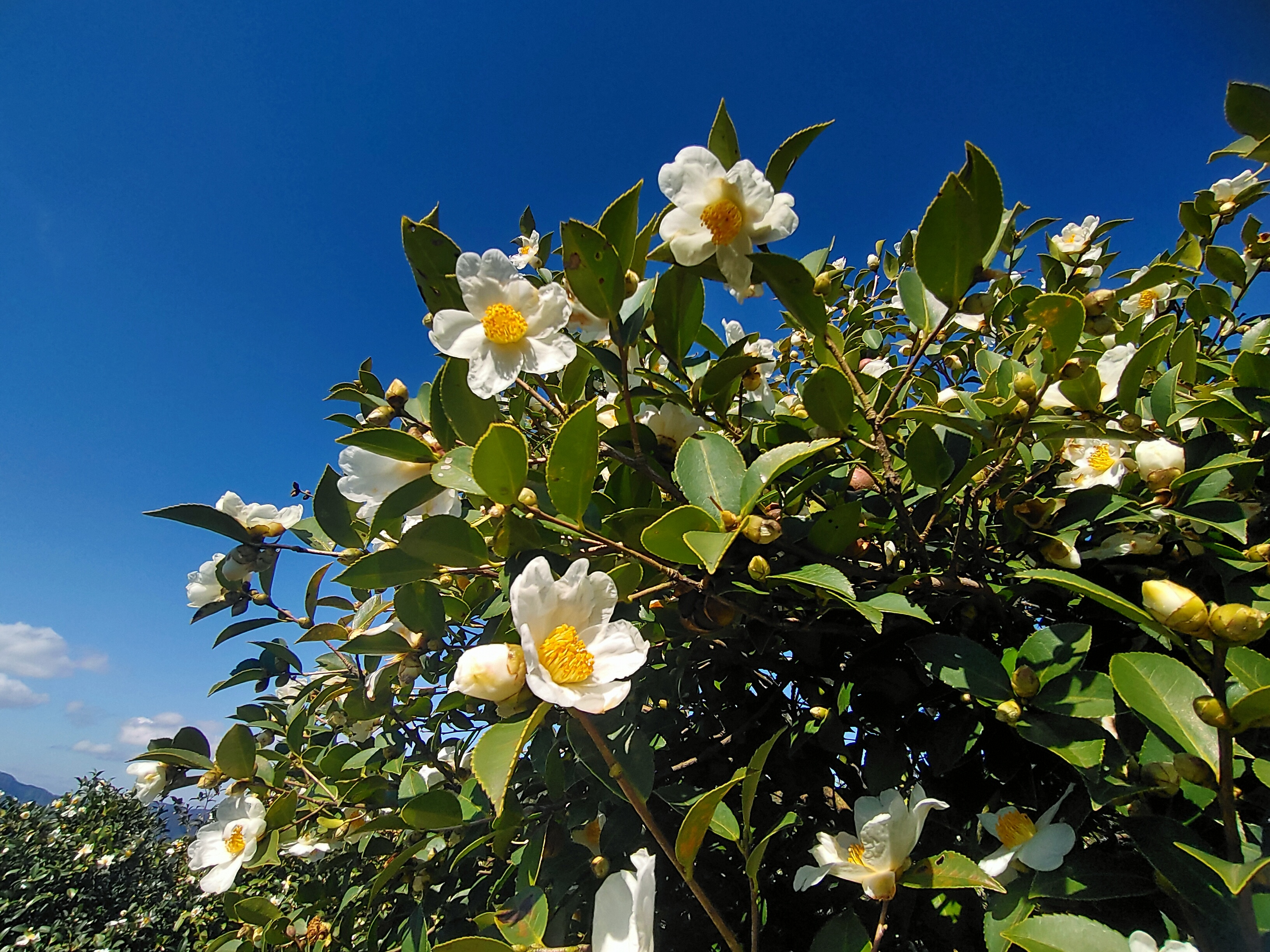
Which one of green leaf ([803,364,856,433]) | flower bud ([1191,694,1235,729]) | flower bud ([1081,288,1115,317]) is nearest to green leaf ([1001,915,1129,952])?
flower bud ([1191,694,1235,729])

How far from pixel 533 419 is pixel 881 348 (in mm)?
935

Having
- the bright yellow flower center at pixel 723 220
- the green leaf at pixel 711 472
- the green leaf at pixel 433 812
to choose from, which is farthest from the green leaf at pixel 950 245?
the green leaf at pixel 433 812

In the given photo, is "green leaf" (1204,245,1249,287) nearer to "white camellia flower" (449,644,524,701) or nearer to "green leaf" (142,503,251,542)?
"white camellia flower" (449,644,524,701)

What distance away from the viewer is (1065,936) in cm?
61

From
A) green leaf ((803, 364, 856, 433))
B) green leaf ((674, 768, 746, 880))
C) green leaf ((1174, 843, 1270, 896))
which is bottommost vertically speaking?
green leaf ((1174, 843, 1270, 896))

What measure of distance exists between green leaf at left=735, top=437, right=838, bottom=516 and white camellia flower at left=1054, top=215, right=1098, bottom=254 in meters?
1.40

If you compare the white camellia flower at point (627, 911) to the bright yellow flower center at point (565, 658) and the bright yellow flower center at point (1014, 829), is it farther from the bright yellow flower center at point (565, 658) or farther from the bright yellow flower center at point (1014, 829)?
the bright yellow flower center at point (1014, 829)

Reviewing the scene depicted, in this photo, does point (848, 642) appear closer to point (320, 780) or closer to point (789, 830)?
point (789, 830)

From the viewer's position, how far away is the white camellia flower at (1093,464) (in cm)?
97

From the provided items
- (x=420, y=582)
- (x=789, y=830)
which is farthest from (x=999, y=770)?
(x=420, y=582)

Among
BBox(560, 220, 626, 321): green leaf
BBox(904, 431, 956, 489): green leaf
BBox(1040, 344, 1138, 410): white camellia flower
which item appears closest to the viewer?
BBox(560, 220, 626, 321): green leaf

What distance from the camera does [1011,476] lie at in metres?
1.02

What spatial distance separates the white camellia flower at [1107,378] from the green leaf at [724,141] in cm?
58

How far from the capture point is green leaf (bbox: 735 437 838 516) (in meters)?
0.68
